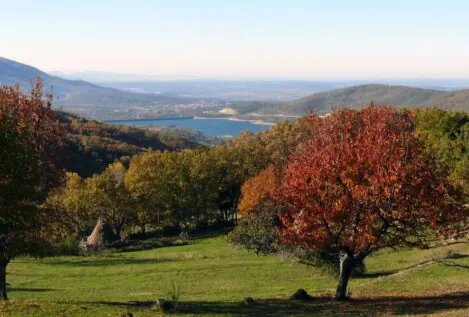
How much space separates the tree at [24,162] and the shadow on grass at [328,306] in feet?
19.2

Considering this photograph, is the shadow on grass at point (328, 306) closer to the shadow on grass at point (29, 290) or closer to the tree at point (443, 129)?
the shadow on grass at point (29, 290)

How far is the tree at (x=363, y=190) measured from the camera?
24.9 metres

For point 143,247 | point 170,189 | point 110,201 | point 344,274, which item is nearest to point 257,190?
point 170,189

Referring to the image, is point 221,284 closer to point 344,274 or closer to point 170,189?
point 344,274

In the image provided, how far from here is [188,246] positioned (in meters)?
67.6

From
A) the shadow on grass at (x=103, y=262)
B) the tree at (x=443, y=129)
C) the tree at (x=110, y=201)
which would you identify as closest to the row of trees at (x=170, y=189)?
the tree at (x=110, y=201)

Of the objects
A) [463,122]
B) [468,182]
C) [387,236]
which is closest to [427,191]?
[387,236]

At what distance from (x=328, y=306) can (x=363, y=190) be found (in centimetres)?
637

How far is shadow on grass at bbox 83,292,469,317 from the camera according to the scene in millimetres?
24312

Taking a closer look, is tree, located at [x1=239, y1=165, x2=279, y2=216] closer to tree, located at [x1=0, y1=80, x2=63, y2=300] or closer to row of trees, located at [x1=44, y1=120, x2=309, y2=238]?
row of trees, located at [x1=44, y1=120, x2=309, y2=238]

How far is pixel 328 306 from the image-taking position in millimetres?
26031

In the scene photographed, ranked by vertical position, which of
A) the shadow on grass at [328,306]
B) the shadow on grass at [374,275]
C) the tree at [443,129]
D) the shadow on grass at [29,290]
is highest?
the tree at [443,129]

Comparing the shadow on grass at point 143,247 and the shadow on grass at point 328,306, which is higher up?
the shadow on grass at point 328,306

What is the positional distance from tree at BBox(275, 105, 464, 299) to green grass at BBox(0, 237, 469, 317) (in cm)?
356
